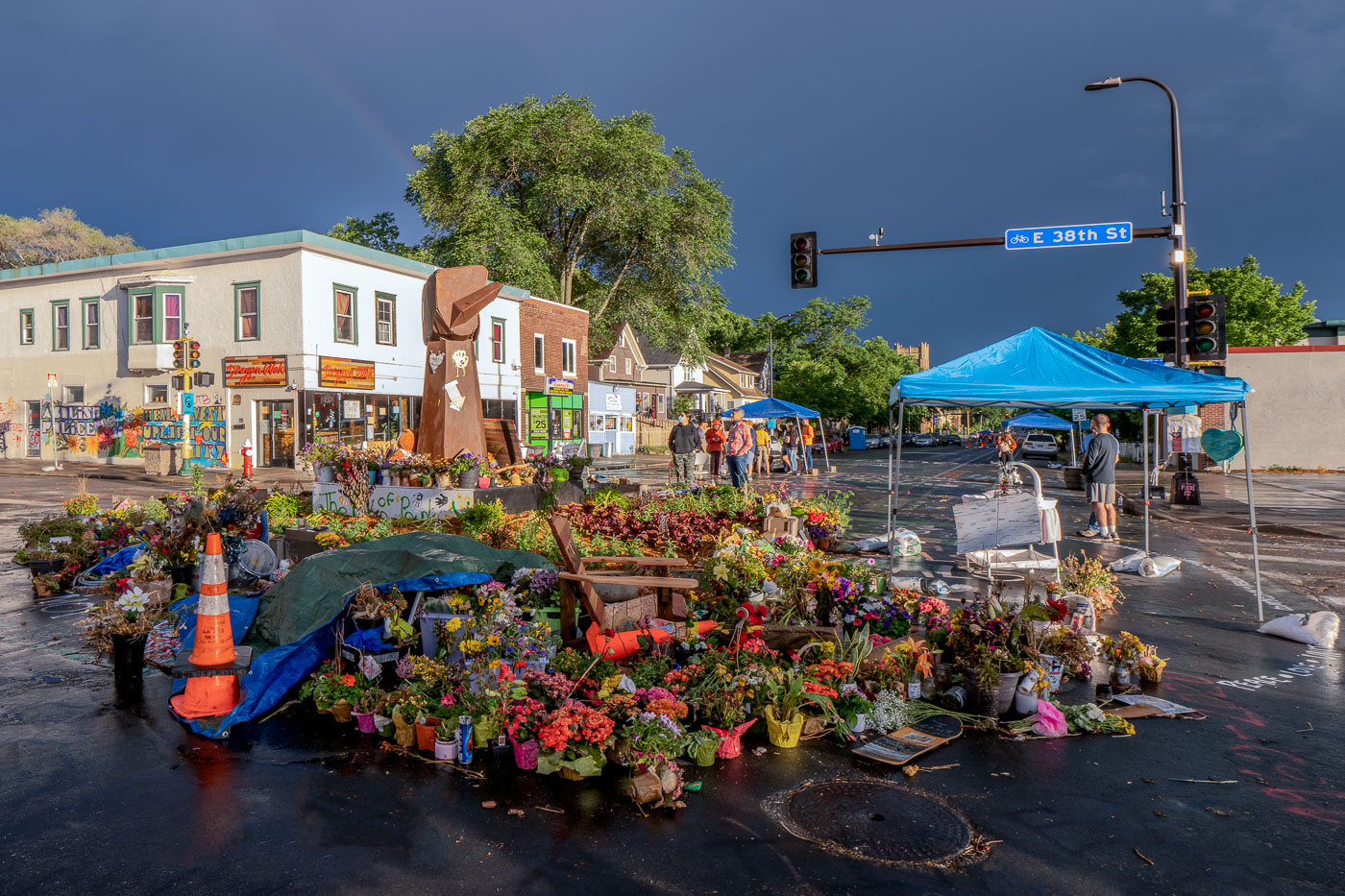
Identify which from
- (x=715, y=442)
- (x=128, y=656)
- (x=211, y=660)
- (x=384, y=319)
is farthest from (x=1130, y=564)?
(x=384, y=319)

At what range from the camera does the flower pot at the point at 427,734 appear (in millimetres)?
4574

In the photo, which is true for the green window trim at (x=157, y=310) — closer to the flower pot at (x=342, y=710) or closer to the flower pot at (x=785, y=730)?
the flower pot at (x=342, y=710)

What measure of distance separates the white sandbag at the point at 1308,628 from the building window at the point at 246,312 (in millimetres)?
27438

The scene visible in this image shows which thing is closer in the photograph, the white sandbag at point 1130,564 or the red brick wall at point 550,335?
the white sandbag at point 1130,564

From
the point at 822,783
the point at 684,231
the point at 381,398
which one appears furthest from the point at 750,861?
the point at 684,231

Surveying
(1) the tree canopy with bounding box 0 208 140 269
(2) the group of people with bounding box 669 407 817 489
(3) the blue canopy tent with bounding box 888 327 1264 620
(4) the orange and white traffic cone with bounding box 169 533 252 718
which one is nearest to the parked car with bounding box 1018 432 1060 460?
(2) the group of people with bounding box 669 407 817 489

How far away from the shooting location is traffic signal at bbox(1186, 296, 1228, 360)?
1384cm

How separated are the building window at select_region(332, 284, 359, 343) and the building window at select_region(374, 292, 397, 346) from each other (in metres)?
0.98

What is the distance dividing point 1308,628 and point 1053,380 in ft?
10.1

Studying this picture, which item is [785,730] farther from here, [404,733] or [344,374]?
[344,374]

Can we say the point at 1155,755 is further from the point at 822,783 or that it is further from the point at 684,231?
the point at 684,231

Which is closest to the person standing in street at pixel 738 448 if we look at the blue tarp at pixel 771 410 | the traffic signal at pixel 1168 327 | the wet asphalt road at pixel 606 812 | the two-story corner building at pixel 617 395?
the blue tarp at pixel 771 410

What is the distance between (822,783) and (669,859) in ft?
3.68

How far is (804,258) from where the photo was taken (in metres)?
17.5
